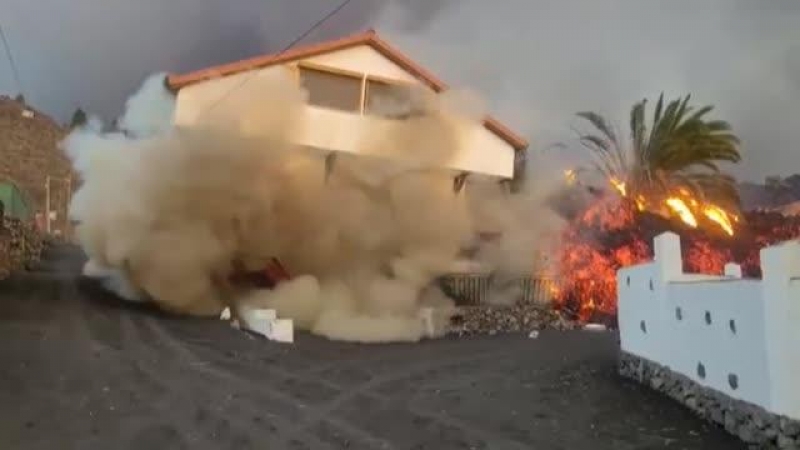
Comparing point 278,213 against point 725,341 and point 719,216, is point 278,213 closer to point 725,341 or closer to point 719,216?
point 725,341

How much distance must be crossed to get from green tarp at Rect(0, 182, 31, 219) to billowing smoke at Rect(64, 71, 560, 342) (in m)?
24.5

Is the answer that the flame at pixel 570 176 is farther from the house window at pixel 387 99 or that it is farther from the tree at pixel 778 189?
the tree at pixel 778 189

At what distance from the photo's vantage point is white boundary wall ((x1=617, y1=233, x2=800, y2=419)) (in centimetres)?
808

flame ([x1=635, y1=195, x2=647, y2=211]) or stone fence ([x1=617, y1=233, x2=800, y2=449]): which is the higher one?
flame ([x1=635, y1=195, x2=647, y2=211])

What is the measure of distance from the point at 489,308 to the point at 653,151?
12.2 metres

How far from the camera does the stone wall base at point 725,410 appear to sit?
820cm

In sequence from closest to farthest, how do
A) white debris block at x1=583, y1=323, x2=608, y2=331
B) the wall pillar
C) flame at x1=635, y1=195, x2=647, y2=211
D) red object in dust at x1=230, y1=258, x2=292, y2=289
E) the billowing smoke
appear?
the wall pillar < the billowing smoke < red object in dust at x1=230, y1=258, x2=292, y2=289 < white debris block at x1=583, y1=323, x2=608, y2=331 < flame at x1=635, y1=195, x2=647, y2=211

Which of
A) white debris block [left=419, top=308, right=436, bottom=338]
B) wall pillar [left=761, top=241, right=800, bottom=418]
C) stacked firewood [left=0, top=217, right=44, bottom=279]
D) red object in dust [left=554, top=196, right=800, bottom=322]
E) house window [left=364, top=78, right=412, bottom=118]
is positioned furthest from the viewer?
stacked firewood [left=0, top=217, right=44, bottom=279]

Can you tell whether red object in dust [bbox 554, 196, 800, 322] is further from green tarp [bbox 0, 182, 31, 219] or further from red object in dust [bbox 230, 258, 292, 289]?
green tarp [bbox 0, 182, 31, 219]

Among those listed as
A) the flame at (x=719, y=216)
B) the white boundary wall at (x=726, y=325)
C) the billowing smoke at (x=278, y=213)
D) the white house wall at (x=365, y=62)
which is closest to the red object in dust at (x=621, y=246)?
the flame at (x=719, y=216)

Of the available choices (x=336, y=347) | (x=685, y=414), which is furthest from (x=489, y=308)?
(x=685, y=414)

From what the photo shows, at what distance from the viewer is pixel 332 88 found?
23391 millimetres

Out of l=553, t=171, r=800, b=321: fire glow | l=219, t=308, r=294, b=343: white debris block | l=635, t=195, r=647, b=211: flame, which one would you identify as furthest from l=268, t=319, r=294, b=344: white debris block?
l=635, t=195, r=647, b=211: flame

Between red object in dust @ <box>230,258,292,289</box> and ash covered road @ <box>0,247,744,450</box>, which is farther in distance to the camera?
red object in dust @ <box>230,258,292,289</box>
